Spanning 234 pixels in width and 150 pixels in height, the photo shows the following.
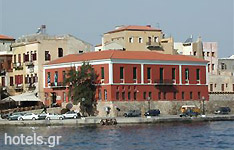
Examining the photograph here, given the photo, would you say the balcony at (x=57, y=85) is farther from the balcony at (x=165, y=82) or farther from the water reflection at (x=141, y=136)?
the water reflection at (x=141, y=136)

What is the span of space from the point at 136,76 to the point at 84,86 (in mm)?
7219

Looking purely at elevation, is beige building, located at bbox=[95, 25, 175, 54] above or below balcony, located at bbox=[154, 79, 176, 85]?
above

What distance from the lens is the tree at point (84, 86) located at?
4072 inches

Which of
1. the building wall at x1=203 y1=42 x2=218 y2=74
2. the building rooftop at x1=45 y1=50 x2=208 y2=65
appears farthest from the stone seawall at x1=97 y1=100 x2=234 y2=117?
the building wall at x1=203 y1=42 x2=218 y2=74

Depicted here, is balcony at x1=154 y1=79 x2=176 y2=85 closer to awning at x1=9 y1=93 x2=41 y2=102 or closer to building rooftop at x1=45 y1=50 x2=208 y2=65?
building rooftop at x1=45 y1=50 x2=208 y2=65

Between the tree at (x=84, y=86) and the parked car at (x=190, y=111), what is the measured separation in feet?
40.3

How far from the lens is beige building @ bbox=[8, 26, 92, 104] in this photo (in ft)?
381

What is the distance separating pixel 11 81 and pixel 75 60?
18712 mm

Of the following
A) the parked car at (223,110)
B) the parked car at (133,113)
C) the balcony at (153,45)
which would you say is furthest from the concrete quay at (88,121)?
the balcony at (153,45)

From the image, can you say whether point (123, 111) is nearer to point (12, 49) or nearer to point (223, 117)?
point (223, 117)

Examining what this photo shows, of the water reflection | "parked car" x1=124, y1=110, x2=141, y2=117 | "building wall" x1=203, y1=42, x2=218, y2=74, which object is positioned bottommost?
the water reflection

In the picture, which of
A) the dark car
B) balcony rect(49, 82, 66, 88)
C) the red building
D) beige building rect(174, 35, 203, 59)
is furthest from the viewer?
beige building rect(174, 35, 203, 59)

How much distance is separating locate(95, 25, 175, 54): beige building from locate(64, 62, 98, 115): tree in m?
14.8

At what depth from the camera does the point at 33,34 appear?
412 ft
